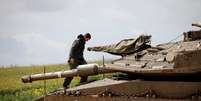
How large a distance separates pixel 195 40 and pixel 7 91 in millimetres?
18543

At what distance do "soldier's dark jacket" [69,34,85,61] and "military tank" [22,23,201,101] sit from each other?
5.16ft

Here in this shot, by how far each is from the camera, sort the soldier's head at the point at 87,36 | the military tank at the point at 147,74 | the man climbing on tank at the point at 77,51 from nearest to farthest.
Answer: the military tank at the point at 147,74 < the man climbing on tank at the point at 77,51 < the soldier's head at the point at 87,36

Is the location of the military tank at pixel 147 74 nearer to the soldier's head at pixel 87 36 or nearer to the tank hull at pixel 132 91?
the tank hull at pixel 132 91

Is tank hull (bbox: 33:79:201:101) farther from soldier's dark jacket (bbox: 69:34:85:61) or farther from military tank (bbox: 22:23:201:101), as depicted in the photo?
soldier's dark jacket (bbox: 69:34:85:61)

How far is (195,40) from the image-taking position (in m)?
12.9

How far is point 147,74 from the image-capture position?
1188 centimetres

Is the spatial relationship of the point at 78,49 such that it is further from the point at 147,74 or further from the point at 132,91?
the point at 147,74

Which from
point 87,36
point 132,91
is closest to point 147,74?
point 132,91

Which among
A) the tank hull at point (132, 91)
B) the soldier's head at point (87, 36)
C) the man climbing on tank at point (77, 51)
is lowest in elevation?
the tank hull at point (132, 91)

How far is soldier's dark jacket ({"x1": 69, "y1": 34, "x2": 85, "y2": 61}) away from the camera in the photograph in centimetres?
1531

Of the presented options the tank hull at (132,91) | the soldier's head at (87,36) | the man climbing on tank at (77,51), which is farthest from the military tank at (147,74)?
the soldier's head at (87,36)

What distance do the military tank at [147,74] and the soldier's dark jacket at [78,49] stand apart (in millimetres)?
1574

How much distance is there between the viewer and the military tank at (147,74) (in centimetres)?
1134

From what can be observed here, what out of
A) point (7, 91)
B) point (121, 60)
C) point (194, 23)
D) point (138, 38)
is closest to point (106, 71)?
point (121, 60)
